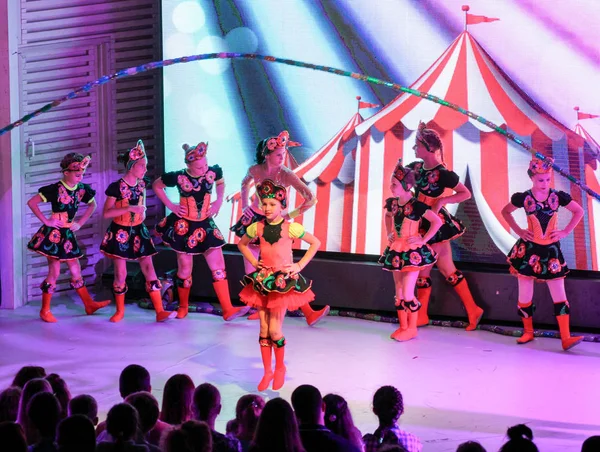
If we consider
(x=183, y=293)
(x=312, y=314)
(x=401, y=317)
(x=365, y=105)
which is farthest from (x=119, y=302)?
(x=365, y=105)

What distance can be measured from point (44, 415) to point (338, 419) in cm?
120

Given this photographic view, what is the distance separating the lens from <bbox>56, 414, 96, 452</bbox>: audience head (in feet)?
10.9

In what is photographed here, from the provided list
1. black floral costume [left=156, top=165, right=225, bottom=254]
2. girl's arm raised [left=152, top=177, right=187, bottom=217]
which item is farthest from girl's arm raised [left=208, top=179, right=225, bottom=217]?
girl's arm raised [left=152, top=177, right=187, bottom=217]

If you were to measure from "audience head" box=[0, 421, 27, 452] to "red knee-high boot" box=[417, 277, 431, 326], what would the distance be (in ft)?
14.8

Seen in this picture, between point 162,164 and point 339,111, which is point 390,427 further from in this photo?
point 162,164

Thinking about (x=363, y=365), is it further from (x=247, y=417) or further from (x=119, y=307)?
(x=247, y=417)

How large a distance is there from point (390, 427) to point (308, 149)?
4.10 m

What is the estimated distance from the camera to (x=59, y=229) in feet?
24.7

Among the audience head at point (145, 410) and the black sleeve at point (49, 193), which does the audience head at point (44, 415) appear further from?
the black sleeve at point (49, 193)

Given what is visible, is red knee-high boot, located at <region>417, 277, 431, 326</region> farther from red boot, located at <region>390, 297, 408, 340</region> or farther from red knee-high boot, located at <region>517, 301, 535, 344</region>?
red knee-high boot, located at <region>517, 301, 535, 344</region>

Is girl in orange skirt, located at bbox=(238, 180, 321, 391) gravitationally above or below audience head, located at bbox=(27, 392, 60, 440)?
above

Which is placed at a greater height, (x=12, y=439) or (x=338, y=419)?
(x=12, y=439)

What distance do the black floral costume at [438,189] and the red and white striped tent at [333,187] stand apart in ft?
2.47

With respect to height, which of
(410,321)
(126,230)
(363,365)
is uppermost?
(126,230)
